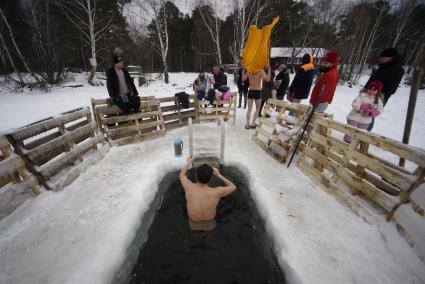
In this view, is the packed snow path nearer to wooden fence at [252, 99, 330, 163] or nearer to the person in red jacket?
wooden fence at [252, 99, 330, 163]

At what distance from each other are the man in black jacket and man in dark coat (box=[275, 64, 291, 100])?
448 centimetres

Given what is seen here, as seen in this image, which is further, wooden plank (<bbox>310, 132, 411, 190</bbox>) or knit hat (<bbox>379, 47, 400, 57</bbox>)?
knit hat (<bbox>379, 47, 400, 57</bbox>)

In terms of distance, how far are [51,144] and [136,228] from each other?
6.95 feet

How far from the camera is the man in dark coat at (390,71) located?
10.4ft

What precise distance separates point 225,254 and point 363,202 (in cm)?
208

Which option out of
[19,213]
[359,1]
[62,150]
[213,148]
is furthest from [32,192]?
[359,1]

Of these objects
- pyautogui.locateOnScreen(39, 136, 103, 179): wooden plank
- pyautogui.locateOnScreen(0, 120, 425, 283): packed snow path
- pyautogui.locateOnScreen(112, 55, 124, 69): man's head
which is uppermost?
pyautogui.locateOnScreen(112, 55, 124, 69): man's head

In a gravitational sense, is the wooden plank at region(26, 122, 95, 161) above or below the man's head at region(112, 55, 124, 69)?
below

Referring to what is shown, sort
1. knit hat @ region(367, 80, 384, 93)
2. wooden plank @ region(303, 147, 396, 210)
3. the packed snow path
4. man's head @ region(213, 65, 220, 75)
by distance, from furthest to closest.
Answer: man's head @ region(213, 65, 220, 75)
knit hat @ region(367, 80, 384, 93)
wooden plank @ region(303, 147, 396, 210)
the packed snow path

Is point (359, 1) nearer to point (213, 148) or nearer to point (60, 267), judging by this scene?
point (213, 148)

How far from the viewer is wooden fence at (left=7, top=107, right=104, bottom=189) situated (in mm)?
2836

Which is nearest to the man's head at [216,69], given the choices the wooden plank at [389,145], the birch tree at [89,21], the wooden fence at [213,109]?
the wooden fence at [213,109]

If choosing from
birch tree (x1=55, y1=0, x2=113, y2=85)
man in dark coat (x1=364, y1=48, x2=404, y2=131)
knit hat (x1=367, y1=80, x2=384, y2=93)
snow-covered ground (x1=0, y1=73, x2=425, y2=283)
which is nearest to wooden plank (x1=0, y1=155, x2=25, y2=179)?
snow-covered ground (x1=0, y1=73, x2=425, y2=283)

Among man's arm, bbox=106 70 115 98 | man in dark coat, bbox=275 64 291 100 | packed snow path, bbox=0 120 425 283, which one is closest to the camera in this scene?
packed snow path, bbox=0 120 425 283
